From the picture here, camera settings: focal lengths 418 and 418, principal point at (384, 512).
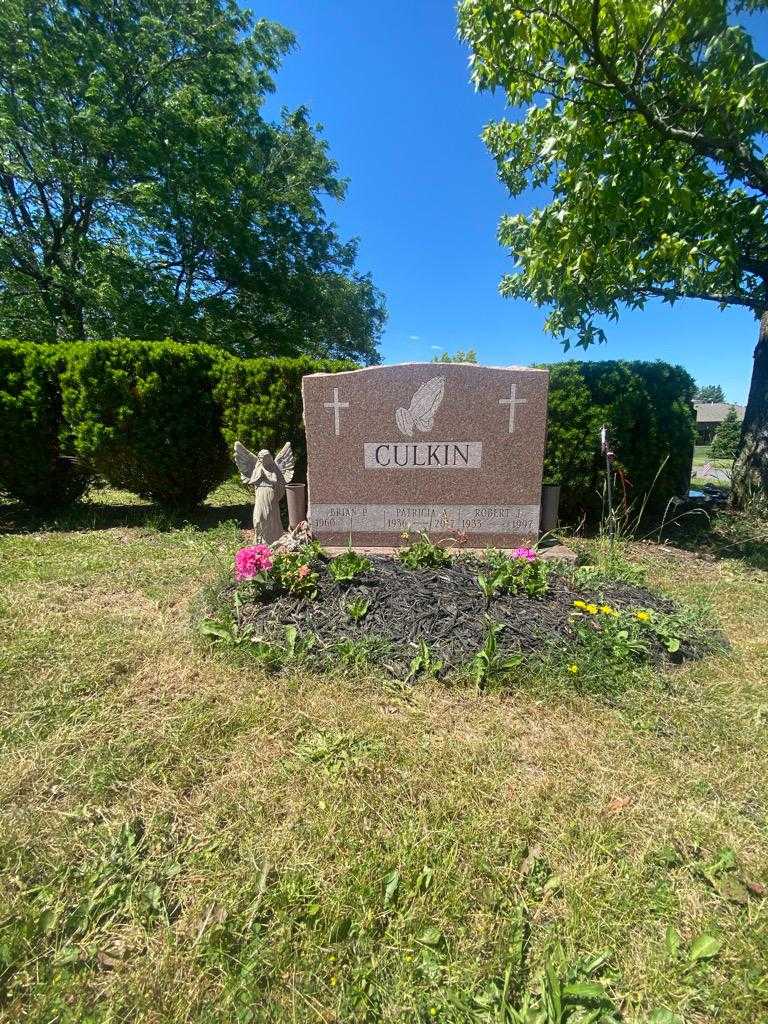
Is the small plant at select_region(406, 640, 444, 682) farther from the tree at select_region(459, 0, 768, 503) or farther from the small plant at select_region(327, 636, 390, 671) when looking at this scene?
the tree at select_region(459, 0, 768, 503)

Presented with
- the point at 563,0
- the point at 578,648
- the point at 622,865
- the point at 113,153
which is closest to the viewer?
the point at 622,865

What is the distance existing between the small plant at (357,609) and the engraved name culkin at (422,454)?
1.55 meters

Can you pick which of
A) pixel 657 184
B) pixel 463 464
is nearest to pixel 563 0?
pixel 657 184

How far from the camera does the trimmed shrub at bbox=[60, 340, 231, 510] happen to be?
514cm

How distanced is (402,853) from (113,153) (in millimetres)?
15382

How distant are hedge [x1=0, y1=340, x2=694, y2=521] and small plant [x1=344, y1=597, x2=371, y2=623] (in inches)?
125

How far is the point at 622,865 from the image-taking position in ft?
4.64

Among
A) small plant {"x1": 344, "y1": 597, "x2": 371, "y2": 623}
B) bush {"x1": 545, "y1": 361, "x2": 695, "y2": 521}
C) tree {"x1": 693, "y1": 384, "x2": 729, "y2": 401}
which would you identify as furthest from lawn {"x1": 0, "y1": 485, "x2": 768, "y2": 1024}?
tree {"x1": 693, "y1": 384, "x2": 729, "y2": 401}

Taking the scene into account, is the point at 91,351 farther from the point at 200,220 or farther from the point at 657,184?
the point at 200,220

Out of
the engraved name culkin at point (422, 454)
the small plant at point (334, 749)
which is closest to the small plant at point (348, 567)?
the engraved name culkin at point (422, 454)

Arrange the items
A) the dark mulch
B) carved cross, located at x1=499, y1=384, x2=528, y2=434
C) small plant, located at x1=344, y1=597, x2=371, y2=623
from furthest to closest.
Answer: carved cross, located at x1=499, y1=384, x2=528, y2=434 < small plant, located at x1=344, y1=597, x2=371, y2=623 < the dark mulch

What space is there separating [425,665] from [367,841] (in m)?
1.02

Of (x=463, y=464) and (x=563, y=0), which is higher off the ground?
(x=563, y=0)

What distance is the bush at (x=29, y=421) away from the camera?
17.0 ft
